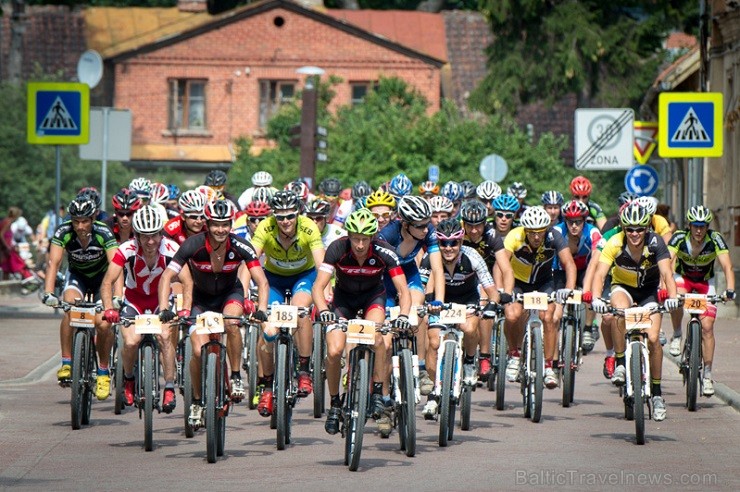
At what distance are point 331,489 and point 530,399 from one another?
4251 millimetres

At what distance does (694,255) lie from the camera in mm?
16922

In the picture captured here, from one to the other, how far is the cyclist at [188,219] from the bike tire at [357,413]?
303 centimetres

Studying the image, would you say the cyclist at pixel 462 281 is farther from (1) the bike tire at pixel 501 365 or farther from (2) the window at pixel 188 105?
(2) the window at pixel 188 105

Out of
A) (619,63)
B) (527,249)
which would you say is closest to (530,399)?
(527,249)

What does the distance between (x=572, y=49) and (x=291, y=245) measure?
35.7 metres

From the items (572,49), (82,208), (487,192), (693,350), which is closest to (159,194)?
(487,192)

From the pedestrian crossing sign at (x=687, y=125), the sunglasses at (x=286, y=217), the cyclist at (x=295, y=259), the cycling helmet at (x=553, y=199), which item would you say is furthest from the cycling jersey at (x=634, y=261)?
the pedestrian crossing sign at (x=687, y=125)

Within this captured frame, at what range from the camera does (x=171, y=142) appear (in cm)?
6612

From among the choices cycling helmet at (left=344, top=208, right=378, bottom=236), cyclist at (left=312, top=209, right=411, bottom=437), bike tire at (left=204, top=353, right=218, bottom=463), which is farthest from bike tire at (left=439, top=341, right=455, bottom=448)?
bike tire at (left=204, top=353, right=218, bottom=463)

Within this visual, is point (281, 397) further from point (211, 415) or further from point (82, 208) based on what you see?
point (82, 208)

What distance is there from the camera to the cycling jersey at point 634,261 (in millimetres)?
14016

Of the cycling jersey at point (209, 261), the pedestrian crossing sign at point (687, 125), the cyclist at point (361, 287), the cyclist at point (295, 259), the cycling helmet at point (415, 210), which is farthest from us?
the pedestrian crossing sign at point (687, 125)

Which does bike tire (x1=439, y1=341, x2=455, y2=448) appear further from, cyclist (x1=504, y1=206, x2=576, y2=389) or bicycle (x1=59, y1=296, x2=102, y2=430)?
bicycle (x1=59, y1=296, x2=102, y2=430)

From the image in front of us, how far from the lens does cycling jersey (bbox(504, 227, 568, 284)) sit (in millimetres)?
→ 15828
